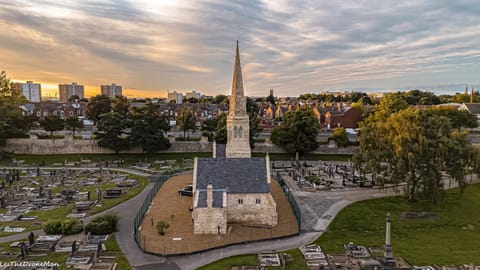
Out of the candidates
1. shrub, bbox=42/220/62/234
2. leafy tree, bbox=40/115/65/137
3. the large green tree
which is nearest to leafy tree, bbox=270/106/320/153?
the large green tree

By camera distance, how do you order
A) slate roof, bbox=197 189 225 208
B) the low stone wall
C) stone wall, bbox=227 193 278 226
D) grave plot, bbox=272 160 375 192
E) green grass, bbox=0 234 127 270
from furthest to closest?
the low stone wall → grave plot, bbox=272 160 375 192 → stone wall, bbox=227 193 278 226 → slate roof, bbox=197 189 225 208 → green grass, bbox=0 234 127 270

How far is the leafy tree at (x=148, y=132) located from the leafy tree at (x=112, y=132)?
6.44 ft

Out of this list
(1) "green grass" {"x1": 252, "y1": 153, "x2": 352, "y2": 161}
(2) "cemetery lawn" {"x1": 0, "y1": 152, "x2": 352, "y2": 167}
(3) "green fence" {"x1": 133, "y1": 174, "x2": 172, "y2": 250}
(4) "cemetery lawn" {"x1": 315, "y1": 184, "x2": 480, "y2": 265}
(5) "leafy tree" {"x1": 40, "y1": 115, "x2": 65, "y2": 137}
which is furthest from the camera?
(5) "leafy tree" {"x1": 40, "y1": 115, "x2": 65, "y2": 137}

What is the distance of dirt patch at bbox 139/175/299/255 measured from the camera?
945 inches

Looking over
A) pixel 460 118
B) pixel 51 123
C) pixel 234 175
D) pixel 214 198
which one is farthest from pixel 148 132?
pixel 460 118

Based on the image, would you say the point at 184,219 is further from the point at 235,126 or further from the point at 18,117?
the point at 18,117

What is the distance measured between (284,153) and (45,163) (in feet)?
141

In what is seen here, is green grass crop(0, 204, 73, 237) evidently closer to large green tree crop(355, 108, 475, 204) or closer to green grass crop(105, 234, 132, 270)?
green grass crop(105, 234, 132, 270)

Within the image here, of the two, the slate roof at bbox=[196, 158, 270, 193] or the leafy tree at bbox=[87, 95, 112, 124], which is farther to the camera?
the leafy tree at bbox=[87, 95, 112, 124]

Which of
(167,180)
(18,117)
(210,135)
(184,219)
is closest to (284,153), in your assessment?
(210,135)

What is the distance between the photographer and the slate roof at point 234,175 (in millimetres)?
28578

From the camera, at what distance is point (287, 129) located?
61.6m

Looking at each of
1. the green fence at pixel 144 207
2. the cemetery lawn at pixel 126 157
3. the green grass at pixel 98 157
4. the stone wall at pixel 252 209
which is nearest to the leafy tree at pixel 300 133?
the cemetery lawn at pixel 126 157

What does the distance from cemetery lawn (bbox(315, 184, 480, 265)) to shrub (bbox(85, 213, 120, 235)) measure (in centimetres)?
1650
